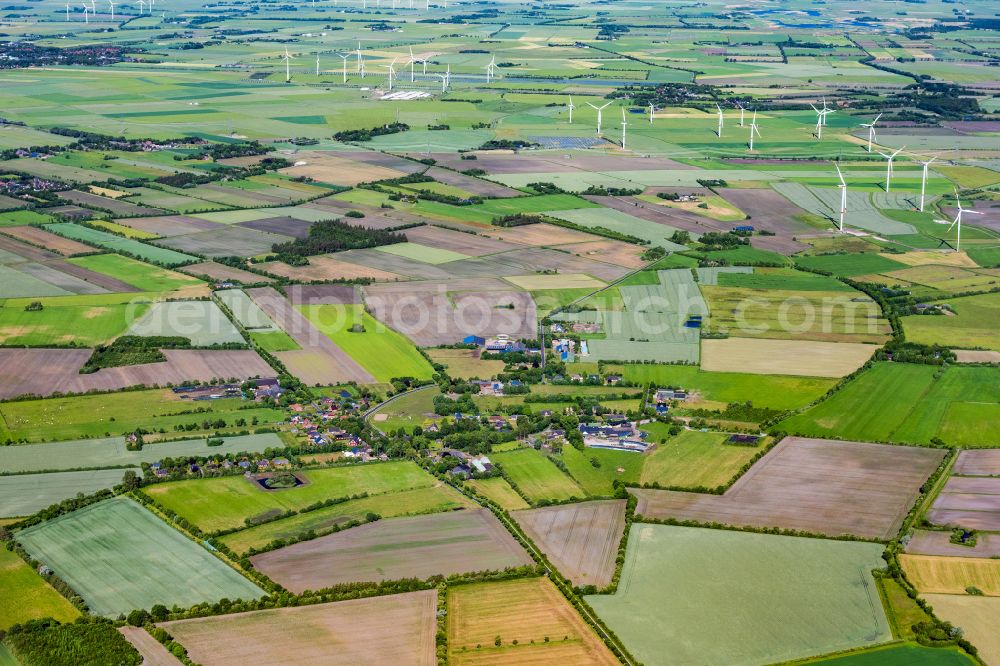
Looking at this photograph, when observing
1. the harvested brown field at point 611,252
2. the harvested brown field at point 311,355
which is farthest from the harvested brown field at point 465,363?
the harvested brown field at point 611,252

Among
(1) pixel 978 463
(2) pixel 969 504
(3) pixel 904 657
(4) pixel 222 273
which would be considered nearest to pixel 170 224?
(4) pixel 222 273

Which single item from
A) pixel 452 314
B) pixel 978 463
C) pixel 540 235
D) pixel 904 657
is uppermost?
pixel 540 235

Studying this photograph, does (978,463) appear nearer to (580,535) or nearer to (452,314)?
(580,535)

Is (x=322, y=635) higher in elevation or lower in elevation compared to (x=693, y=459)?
lower

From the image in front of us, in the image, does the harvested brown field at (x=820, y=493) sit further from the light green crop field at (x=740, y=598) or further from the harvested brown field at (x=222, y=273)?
the harvested brown field at (x=222, y=273)

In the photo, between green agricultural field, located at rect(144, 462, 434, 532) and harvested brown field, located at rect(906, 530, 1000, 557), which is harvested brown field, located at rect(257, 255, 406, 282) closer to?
green agricultural field, located at rect(144, 462, 434, 532)
